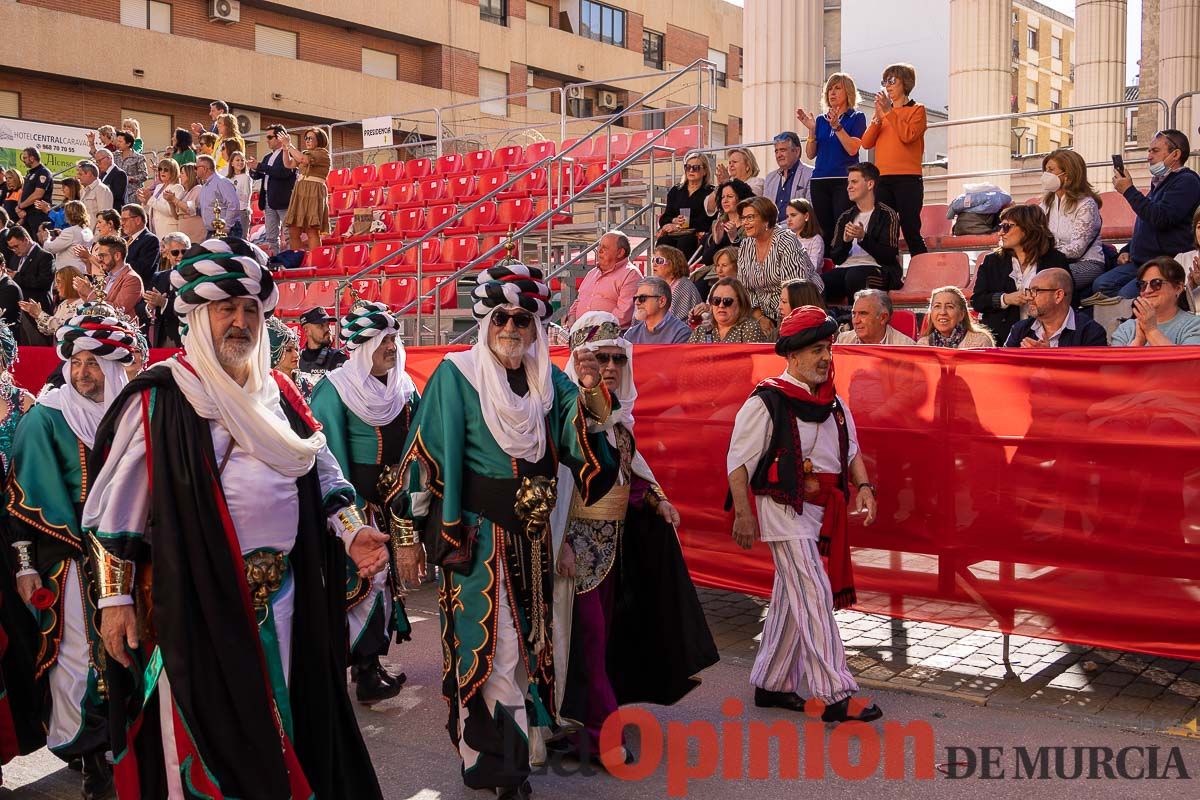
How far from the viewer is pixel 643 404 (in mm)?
7082

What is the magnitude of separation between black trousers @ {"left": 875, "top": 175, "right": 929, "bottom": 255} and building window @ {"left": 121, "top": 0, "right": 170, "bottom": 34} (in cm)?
2791

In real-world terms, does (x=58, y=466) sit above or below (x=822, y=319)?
below

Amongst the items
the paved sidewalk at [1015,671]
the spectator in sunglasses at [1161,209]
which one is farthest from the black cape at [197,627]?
the spectator in sunglasses at [1161,209]

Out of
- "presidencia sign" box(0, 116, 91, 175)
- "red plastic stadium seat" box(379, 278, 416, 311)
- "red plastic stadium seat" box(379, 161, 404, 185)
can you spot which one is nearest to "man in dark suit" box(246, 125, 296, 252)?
"red plastic stadium seat" box(379, 278, 416, 311)

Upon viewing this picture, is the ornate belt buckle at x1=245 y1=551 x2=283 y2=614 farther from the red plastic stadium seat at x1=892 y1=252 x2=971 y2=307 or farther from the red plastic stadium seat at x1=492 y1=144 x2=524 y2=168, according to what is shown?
the red plastic stadium seat at x1=492 y1=144 x2=524 y2=168

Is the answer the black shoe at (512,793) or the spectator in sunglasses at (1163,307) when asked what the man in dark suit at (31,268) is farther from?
the spectator in sunglasses at (1163,307)

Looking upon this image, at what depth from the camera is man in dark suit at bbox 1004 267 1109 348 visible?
244 inches

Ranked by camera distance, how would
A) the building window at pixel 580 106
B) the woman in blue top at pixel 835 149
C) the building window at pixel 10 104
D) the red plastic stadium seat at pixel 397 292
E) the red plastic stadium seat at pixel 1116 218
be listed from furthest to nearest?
1. the building window at pixel 580 106
2. the building window at pixel 10 104
3. the red plastic stadium seat at pixel 397 292
4. the red plastic stadium seat at pixel 1116 218
5. the woman in blue top at pixel 835 149

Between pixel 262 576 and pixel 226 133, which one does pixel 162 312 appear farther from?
pixel 262 576

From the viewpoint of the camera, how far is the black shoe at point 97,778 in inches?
182

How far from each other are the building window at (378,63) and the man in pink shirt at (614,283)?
30.3 metres

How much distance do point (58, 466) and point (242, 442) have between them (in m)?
1.73

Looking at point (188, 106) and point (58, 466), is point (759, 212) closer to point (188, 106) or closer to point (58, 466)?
point (58, 466)

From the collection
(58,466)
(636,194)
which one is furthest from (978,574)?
(636,194)
